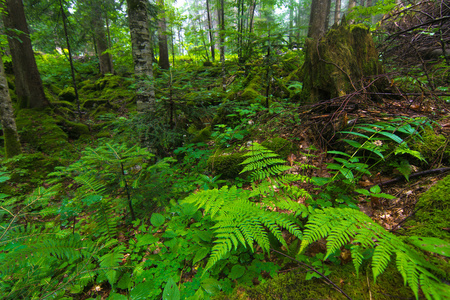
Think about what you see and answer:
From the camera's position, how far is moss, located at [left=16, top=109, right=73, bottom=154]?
6469 millimetres

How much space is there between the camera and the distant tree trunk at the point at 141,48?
161 inches

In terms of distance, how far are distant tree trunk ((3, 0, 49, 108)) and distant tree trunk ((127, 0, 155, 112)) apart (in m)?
6.15

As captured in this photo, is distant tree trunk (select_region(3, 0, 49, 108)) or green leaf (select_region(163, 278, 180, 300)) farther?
distant tree trunk (select_region(3, 0, 49, 108))

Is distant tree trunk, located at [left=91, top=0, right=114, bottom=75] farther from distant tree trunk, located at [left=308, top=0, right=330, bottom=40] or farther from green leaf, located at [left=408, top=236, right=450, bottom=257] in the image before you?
green leaf, located at [left=408, top=236, right=450, bottom=257]

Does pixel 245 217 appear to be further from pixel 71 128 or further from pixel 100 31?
pixel 100 31

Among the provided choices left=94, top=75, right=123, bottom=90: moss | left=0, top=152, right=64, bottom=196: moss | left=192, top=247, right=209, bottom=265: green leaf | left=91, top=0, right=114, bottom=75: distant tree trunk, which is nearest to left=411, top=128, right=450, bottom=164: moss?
left=192, top=247, right=209, bottom=265: green leaf

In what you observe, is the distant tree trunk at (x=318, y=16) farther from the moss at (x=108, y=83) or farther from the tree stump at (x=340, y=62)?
the moss at (x=108, y=83)

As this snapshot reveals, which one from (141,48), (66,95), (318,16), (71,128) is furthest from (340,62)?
(66,95)

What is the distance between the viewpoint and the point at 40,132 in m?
6.83

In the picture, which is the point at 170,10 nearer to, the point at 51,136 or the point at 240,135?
the point at 51,136

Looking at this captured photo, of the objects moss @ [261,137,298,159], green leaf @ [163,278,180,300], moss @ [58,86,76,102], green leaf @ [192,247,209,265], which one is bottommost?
green leaf @ [163,278,180,300]

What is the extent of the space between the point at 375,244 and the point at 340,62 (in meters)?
3.09

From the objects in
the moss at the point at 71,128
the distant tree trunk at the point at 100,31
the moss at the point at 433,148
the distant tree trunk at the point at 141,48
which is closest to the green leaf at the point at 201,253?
the moss at the point at 433,148

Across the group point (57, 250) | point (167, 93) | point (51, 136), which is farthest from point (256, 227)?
point (51, 136)
